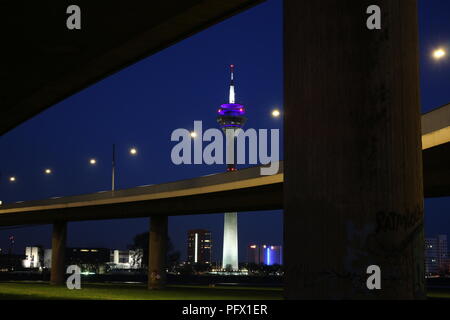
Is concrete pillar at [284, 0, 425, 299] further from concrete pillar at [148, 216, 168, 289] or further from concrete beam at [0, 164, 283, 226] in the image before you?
concrete pillar at [148, 216, 168, 289]

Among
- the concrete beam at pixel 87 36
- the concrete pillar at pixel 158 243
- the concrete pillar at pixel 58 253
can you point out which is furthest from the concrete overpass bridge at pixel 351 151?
the concrete pillar at pixel 58 253

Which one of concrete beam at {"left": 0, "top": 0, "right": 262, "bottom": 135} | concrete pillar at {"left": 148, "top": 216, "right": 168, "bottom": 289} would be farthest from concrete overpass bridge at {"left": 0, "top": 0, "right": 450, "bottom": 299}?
concrete pillar at {"left": 148, "top": 216, "right": 168, "bottom": 289}

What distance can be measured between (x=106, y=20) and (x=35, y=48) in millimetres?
3969

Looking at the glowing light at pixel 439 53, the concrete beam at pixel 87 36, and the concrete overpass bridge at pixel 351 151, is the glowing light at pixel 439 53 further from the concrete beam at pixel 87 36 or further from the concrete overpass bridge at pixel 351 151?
the concrete overpass bridge at pixel 351 151

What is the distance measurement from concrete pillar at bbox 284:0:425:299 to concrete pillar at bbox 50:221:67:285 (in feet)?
214

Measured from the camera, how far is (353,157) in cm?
1256

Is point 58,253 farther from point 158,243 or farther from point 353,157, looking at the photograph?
point 353,157

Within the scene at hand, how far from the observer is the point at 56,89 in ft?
88.7

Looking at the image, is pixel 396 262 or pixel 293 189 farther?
pixel 293 189

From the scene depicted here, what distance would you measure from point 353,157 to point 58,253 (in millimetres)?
69873

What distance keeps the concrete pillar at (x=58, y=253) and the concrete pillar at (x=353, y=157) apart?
2566 inches

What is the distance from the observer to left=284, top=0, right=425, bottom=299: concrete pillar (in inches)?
483

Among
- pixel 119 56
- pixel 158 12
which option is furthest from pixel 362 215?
pixel 119 56
